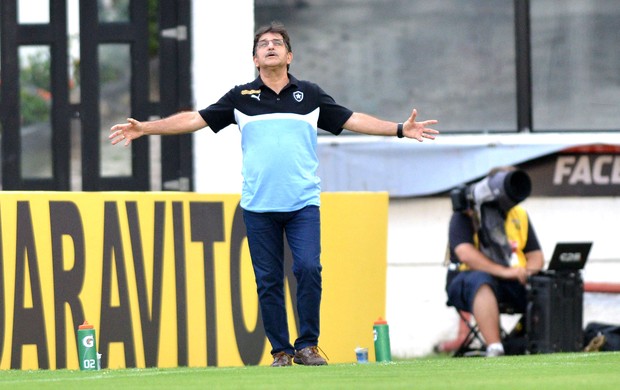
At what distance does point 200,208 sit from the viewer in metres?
10.2

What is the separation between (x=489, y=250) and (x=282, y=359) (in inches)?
122

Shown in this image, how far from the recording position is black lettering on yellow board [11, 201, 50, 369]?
9.62 meters

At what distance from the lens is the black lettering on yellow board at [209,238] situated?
10.1 metres

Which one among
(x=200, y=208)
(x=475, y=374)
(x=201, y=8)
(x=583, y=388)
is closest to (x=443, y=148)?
(x=201, y=8)

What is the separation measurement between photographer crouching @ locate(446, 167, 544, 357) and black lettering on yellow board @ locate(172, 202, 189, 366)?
2165 mm

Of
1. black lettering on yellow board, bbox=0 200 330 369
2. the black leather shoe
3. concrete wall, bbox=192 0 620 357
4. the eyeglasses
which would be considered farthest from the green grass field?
concrete wall, bbox=192 0 620 357

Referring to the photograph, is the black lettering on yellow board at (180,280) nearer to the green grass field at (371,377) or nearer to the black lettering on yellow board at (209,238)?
the black lettering on yellow board at (209,238)

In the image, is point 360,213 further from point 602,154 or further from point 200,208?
point 602,154

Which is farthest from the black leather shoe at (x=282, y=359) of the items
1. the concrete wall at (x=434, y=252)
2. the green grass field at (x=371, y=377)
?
the concrete wall at (x=434, y=252)

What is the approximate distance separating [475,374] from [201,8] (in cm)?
527

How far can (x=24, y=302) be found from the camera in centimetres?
966

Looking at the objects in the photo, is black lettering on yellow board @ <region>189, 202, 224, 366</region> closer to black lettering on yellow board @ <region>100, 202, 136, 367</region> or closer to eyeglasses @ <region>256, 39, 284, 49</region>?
black lettering on yellow board @ <region>100, 202, 136, 367</region>

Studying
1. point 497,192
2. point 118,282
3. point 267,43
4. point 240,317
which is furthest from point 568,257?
point 267,43

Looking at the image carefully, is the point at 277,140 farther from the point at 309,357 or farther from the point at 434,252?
the point at 434,252
